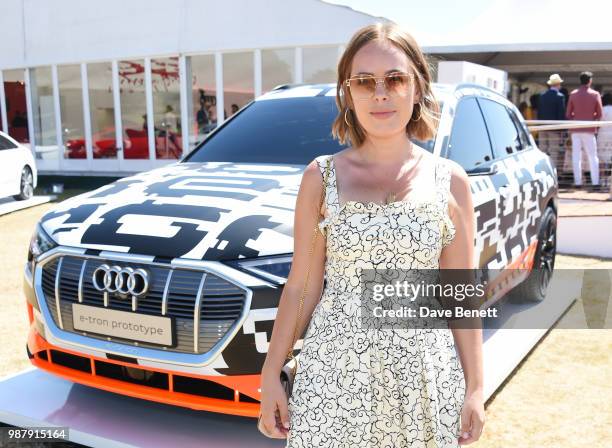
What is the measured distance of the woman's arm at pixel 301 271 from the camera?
167cm

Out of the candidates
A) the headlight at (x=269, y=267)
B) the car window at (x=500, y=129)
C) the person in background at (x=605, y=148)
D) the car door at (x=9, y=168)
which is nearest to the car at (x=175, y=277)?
the headlight at (x=269, y=267)

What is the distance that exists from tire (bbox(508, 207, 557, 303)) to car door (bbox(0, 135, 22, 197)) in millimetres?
9641

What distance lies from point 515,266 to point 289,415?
3.05m

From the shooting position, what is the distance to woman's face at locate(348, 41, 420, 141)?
164 centimetres

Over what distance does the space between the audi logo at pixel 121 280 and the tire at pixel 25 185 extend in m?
10.2

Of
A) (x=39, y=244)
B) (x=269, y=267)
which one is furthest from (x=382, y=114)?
(x=39, y=244)

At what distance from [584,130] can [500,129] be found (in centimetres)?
634

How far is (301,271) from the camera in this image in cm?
170

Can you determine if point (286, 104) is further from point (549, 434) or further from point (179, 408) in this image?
point (549, 434)

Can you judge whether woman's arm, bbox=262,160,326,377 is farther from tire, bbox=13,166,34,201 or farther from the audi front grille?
tire, bbox=13,166,34,201

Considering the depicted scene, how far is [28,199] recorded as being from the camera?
1184cm

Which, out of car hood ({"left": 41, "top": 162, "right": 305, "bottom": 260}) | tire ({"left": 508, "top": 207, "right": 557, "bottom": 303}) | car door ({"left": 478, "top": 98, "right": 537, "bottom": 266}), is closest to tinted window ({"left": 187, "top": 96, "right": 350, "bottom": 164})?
car hood ({"left": 41, "top": 162, "right": 305, "bottom": 260})

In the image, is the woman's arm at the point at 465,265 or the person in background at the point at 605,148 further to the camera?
the person in background at the point at 605,148

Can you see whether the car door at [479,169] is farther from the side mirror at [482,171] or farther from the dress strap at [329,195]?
the dress strap at [329,195]
